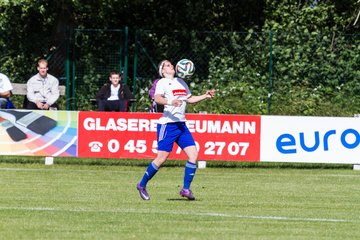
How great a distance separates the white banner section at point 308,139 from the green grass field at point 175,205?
2.35ft

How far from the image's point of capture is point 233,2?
105ft

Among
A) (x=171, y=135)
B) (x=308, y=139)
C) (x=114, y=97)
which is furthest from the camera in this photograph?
(x=114, y=97)

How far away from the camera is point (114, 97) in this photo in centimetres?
2327

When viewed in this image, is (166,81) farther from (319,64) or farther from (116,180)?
(319,64)

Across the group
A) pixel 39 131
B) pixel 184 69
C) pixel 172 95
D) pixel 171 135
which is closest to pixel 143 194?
pixel 171 135

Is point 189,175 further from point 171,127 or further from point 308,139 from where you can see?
point 308,139

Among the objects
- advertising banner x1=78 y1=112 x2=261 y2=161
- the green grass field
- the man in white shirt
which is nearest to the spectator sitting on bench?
the man in white shirt

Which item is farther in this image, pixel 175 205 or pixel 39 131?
pixel 39 131

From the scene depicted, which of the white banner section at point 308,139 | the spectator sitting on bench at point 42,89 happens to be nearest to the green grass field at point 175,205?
the white banner section at point 308,139

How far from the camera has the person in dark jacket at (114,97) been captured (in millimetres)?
23109

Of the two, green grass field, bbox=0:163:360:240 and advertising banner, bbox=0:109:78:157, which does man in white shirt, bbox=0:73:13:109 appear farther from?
green grass field, bbox=0:163:360:240

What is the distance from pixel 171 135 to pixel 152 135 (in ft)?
24.0

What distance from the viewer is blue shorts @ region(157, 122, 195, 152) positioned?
14.6 meters

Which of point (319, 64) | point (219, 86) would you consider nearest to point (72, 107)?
point (219, 86)
